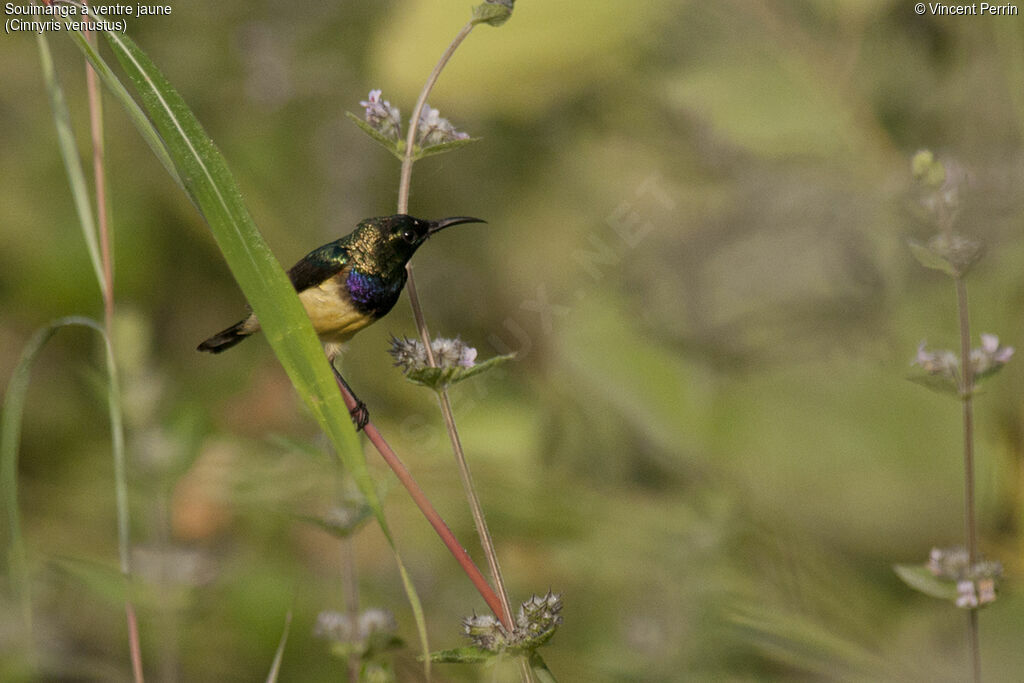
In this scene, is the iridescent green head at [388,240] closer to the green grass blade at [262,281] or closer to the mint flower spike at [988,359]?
the green grass blade at [262,281]

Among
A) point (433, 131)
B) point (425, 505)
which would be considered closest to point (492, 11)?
point (433, 131)

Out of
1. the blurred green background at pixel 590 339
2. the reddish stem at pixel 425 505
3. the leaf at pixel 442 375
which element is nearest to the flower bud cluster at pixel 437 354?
the leaf at pixel 442 375

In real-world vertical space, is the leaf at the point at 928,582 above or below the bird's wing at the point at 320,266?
below

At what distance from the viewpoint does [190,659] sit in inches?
66.9

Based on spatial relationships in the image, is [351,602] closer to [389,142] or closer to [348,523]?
[348,523]

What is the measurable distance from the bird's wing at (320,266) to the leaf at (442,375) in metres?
0.19

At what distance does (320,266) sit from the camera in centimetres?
96

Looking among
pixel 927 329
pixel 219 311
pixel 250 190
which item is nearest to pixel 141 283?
pixel 219 311

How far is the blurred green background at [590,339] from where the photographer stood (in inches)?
62.8

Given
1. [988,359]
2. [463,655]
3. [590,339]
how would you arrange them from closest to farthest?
[463,655] → [988,359] → [590,339]

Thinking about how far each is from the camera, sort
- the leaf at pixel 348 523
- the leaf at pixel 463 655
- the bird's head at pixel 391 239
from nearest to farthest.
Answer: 1. the leaf at pixel 463 655
2. the bird's head at pixel 391 239
3. the leaf at pixel 348 523

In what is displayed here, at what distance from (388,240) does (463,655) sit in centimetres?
36

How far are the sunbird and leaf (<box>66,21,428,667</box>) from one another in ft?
0.65

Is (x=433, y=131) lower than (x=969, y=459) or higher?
higher
